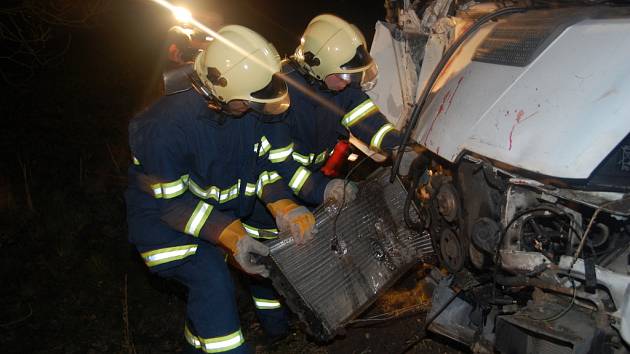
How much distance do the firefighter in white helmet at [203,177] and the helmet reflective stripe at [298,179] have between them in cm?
41

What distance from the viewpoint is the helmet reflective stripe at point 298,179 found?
3.34 metres

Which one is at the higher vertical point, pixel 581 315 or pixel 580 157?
pixel 580 157

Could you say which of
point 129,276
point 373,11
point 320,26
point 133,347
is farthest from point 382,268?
point 373,11

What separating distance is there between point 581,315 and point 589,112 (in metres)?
0.90

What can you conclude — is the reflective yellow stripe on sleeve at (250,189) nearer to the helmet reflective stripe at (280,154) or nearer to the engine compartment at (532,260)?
the helmet reflective stripe at (280,154)

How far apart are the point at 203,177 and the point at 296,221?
643mm

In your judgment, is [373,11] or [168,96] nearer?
[168,96]

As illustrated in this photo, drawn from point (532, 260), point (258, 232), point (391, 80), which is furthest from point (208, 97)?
point (532, 260)

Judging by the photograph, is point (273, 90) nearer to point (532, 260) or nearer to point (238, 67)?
point (238, 67)

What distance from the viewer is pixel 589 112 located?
6.30 feet

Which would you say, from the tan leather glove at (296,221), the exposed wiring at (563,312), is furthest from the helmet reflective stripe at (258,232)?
the exposed wiring at (563,312)

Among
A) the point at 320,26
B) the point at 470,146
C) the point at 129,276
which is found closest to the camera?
the point at 470,146

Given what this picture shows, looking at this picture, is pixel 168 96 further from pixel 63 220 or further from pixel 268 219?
pixel 63 220

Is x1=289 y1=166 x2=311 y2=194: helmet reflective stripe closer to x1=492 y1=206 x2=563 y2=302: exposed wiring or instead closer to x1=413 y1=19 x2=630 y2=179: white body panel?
x1=413 y1=19 x2=630 y2=179: white body panel
